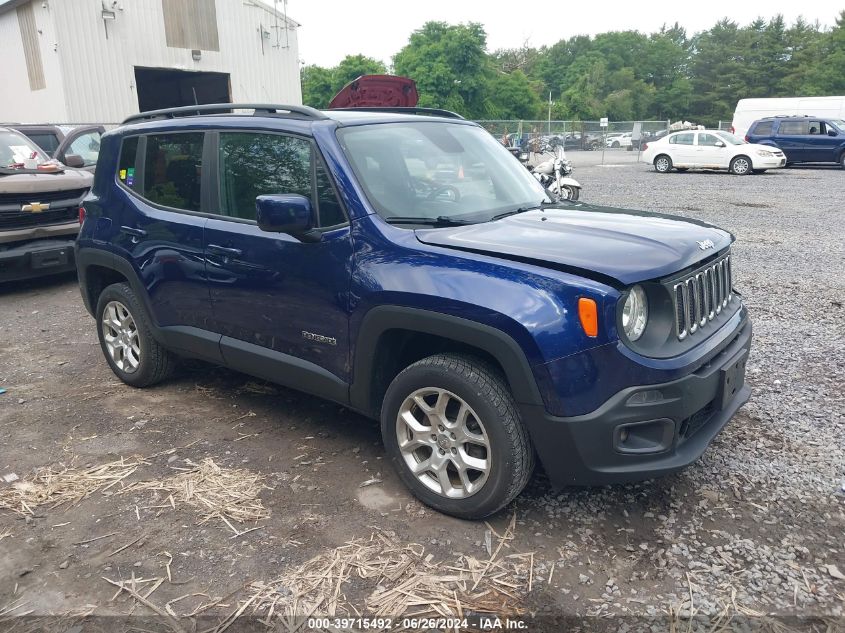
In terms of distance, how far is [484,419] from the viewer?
296 cm

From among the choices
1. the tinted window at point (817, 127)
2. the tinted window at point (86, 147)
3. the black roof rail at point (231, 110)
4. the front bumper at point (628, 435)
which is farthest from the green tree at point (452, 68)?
the front bumper at point (628, 435)

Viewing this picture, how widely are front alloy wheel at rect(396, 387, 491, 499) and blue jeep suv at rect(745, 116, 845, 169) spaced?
80.2 ft

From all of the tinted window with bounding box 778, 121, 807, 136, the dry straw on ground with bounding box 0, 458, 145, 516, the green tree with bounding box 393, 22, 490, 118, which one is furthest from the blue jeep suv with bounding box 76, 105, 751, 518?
the green tree with bounding box 393, 22, 490, 118

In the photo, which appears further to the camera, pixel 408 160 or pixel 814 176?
pixel 814 176

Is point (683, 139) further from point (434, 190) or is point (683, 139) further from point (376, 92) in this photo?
point (434, 190)

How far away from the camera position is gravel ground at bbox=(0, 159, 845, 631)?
107 inches

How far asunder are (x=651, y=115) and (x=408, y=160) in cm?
8656

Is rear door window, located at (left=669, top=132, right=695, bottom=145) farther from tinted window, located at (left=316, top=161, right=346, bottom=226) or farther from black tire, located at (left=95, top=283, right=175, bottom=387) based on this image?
tinted window, located at (left=316, top=161, right=346, bottom=226)

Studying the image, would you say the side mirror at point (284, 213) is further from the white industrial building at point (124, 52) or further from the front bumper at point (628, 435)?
the white industrial building at point (124, 52)

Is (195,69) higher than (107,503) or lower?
higher

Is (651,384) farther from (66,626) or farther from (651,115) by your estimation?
(651,115)

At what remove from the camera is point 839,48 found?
62.5 meters

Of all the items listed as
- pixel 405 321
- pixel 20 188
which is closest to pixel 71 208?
pixel 20 188

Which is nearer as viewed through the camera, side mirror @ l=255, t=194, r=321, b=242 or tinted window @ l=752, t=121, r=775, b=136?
side mirror @ l=255, t=194, r=321, b=242
